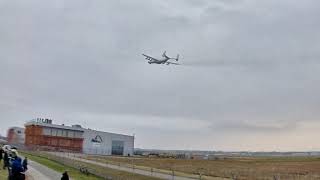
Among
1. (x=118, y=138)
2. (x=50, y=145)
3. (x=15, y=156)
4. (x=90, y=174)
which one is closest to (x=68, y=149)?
(x=50, y=145)

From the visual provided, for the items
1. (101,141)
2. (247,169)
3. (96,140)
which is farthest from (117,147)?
(247,169)

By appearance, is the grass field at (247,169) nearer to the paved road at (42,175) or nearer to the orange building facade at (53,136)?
the paved road at (42,175)

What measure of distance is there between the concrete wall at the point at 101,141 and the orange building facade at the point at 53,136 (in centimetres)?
213

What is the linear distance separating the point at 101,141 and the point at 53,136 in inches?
590

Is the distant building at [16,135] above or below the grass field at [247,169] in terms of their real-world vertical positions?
above

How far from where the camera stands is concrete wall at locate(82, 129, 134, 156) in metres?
156

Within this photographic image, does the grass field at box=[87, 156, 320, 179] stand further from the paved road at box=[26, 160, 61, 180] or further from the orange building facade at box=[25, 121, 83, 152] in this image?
the orange building facade at box=[25, 121, 83, 152]

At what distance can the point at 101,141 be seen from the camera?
15762 cm

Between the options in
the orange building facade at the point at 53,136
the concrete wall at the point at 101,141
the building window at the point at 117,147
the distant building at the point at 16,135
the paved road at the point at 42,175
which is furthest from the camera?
the distant building at the point at 16,135

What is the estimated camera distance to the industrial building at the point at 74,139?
484 feet

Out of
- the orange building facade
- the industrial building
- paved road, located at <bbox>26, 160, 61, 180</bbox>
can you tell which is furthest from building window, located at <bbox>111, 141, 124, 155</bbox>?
paved road, located at <bbox>26, 160, 61, 180</bbox>

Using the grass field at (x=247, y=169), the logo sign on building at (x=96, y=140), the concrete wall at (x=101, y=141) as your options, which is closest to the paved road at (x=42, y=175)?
the grass field at (x=247, y=169)

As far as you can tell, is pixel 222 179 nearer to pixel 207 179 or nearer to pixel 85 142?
pixel 207 179

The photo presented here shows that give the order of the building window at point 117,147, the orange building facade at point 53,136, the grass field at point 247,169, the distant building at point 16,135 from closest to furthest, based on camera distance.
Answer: the grass field at point 247,169
the orange building facade at point 53,136
the building window at point 117,147
the distant building at point 16,135
